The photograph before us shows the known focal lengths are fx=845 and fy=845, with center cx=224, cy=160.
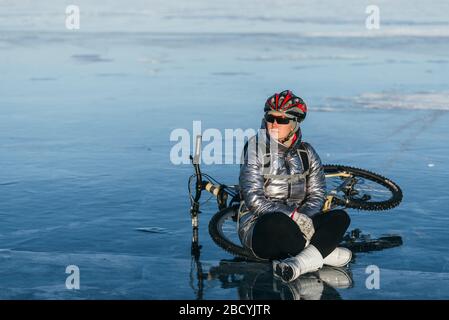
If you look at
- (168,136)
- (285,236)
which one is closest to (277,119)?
(285,236)

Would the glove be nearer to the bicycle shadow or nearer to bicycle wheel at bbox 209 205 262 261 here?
the bicycle shadow

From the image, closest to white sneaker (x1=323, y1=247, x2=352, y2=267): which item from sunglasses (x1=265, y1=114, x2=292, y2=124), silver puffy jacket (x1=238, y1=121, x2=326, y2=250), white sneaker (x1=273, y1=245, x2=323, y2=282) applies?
white sneaker (x1=273, y1=245, x2=323, y2=282)

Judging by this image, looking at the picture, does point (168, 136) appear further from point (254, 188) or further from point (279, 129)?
point (254, 188)

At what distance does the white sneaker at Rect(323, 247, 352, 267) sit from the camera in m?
8.52

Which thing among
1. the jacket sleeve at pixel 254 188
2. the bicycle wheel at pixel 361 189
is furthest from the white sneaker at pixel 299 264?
the bicycle wheel at pixel 361 189

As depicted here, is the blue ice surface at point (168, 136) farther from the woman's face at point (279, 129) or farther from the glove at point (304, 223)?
the woman's face at point (279, 129)

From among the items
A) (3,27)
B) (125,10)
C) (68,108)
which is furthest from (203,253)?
(125,10)

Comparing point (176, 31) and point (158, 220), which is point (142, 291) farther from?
point (176, 31)

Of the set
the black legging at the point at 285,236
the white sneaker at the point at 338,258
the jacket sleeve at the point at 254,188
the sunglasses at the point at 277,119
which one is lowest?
the white sneaker at the point at 338,258

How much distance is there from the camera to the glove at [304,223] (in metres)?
8.48

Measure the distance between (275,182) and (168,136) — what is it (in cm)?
731

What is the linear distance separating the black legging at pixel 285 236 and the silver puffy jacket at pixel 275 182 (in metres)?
0.20

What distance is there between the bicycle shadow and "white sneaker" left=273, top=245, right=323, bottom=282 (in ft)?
0.35

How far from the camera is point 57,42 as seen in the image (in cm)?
2778
